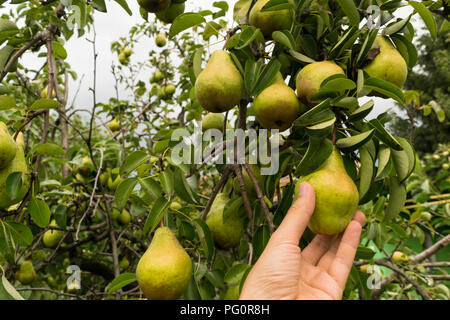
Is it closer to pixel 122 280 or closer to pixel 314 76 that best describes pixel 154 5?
pixel 314 76

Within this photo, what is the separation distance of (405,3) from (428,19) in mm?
72

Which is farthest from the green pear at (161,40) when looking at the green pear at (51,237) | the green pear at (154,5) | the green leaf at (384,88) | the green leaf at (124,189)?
the green leaf at (384,88)

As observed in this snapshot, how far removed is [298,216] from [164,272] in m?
0.35

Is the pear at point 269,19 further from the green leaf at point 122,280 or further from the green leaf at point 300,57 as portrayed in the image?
the green leaf at point 122,280

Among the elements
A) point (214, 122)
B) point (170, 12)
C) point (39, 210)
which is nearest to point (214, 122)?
point (214, 122)

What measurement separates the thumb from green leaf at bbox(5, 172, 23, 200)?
0.59m

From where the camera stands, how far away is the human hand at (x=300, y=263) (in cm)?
72

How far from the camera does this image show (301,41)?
0.88 meters

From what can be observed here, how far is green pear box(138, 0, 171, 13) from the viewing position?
0.94 metres

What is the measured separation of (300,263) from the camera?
2.56 feet

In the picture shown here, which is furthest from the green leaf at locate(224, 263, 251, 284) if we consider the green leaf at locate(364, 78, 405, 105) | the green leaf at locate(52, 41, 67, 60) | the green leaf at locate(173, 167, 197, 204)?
the green leaf at locate(52, 41, 67, 60)

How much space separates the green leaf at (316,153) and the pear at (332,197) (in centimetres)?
2
